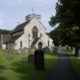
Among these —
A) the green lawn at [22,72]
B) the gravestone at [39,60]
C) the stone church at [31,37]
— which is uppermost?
the stone church at [31,37]

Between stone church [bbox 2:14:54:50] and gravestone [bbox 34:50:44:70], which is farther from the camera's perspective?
stone church [bbox 2:14:54:50]

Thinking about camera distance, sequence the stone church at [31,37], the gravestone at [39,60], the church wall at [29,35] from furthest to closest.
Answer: the church wall at [29,35] → the stone church at [31,37] → the gravestone at [39,60]

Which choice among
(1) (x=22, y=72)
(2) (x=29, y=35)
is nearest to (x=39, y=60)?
(1) (x=22, y=72)

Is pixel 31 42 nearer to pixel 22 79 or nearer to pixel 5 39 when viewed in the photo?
pixel 5 39

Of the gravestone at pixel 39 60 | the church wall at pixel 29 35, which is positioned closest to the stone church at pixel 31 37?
the church wall at pixel 29 35

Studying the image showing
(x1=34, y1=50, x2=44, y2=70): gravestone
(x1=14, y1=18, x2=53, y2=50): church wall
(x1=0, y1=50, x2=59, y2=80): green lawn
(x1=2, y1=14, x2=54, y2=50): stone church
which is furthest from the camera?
(x1=14, y1=18, x2=53, y2=50): church wall

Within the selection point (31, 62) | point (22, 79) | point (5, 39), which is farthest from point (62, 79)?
point (5, 39)

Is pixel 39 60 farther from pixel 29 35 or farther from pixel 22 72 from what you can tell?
Result: pixel 29 35

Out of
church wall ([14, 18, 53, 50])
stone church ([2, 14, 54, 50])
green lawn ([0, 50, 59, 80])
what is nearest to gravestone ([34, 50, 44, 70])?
green lawn ([0, 50, 59, 80])

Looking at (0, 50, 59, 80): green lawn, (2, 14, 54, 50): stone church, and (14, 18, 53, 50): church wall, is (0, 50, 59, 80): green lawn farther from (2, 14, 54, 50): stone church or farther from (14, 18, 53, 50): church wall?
(14, 18, 53, 50): church wall

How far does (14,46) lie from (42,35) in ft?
34.3

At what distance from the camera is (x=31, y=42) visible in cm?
7350

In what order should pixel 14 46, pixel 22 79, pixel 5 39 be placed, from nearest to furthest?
→ pixel 22 79, pixel 14 46, pixel 5 39

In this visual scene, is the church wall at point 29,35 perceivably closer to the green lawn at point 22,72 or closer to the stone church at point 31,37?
the stone church at point 31,37
